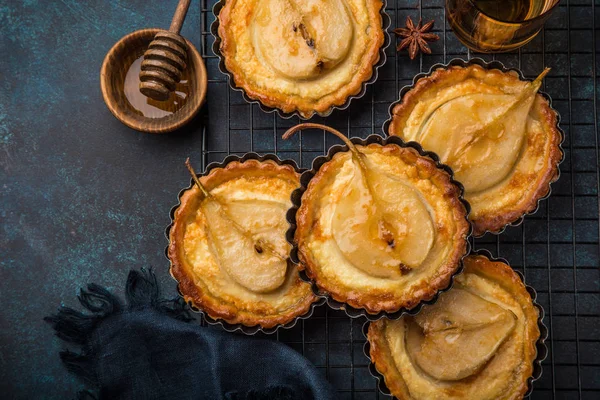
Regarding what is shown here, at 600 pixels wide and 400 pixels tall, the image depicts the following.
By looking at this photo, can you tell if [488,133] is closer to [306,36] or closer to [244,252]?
[306,36]

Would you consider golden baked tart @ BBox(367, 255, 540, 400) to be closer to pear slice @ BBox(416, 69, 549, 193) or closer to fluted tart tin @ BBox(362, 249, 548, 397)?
fluted tart tin @ BBox(362, 249, 548, 397)

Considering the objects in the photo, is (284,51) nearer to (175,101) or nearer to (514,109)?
(175,101)

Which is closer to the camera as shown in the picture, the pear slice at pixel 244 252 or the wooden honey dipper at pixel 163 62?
the pear slice at pixel 244 252

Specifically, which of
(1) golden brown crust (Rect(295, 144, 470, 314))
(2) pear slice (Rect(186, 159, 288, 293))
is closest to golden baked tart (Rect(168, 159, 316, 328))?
(2) pear slice (Rect(186, 159, 288, 293))

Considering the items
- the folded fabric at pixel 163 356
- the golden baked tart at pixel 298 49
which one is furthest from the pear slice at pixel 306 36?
the folded fabric at pixel 163 356

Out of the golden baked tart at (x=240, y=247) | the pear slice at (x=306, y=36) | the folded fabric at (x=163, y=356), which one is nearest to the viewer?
the golden baked tart at (x=240, y=247)

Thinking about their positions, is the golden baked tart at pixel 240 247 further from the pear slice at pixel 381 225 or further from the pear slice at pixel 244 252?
the pear slice at pixel 381 225

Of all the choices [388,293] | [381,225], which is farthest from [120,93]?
[388,293]

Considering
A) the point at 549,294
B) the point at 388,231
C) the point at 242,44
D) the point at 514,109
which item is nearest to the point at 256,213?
the point at 388,231
